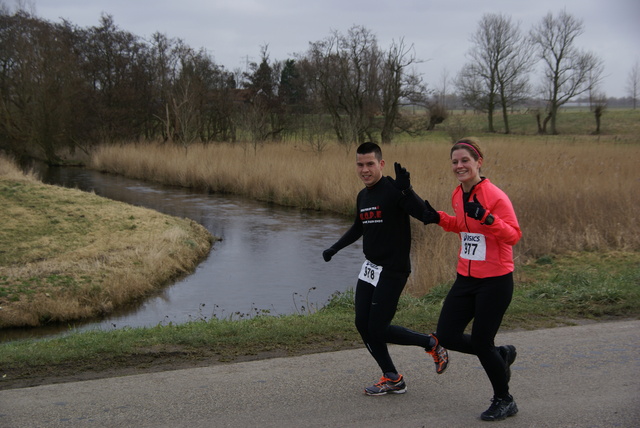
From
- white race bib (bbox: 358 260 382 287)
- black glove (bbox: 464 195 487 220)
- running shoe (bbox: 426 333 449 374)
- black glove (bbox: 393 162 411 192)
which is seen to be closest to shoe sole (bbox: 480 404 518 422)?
running shoe (bbox: 426 333 449 374)

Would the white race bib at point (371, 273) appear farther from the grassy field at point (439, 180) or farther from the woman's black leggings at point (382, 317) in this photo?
the grassy field at point (439, 180)

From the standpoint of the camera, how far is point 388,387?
4562mm

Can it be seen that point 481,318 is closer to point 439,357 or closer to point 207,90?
point 439,357

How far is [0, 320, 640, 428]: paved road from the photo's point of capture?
4137 mm

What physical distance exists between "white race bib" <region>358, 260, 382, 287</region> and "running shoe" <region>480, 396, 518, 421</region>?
3.73 feet

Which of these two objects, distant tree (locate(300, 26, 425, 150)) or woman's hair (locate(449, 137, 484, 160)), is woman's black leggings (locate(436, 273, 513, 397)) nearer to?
woman's hair (locate(449, 137, 484, 160))

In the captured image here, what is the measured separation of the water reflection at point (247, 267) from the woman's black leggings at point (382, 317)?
12.2 feet

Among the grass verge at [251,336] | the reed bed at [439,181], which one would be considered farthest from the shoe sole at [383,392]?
the reed bed at [439,181]

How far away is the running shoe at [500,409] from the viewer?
4.10m

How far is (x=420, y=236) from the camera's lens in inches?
619

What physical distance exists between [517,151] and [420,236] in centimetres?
939

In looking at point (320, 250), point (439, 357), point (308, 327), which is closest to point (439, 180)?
point (320, 250)

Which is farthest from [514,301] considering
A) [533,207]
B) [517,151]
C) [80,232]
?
[517,151]

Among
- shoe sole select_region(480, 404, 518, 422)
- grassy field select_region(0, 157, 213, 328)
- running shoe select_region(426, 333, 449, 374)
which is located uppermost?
running shoe select_region(426, 333, 449, 374)
